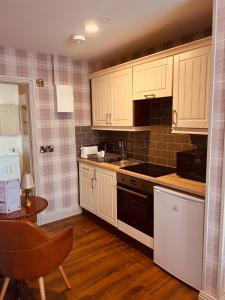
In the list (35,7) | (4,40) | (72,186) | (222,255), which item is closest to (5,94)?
(4,40)

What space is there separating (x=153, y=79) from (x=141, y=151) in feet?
3.57

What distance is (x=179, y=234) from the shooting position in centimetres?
199

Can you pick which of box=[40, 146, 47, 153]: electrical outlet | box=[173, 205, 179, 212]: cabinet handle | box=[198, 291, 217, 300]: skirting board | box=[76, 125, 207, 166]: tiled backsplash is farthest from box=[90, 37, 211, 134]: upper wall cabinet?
box=[198, 291, 217, 300]: skirting board

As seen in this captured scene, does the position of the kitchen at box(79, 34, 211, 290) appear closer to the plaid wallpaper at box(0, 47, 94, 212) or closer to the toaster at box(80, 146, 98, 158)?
the toaster at box(80, 146, 98, 158)

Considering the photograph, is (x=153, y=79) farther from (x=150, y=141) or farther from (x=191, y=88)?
(x=150, y=141)

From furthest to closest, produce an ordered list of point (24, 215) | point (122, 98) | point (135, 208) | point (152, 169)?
1. point (122, 98)
2. point (152, 169)
3. point (135, 208)
4. point (24, 215)

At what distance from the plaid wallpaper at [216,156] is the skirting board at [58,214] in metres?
2.27

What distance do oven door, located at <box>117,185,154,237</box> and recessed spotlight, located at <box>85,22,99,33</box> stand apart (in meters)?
1.71

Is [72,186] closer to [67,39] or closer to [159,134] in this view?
[159,134]

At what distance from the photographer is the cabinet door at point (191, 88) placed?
1.96 m

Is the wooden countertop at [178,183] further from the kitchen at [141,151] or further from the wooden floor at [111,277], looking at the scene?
the wooden floor at [111,277]

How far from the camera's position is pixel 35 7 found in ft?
5.85

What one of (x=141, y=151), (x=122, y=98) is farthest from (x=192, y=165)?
(x=122, y=98)

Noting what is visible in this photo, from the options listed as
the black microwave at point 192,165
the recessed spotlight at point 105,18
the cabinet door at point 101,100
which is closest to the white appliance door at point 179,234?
the black microwave at point 192,165
